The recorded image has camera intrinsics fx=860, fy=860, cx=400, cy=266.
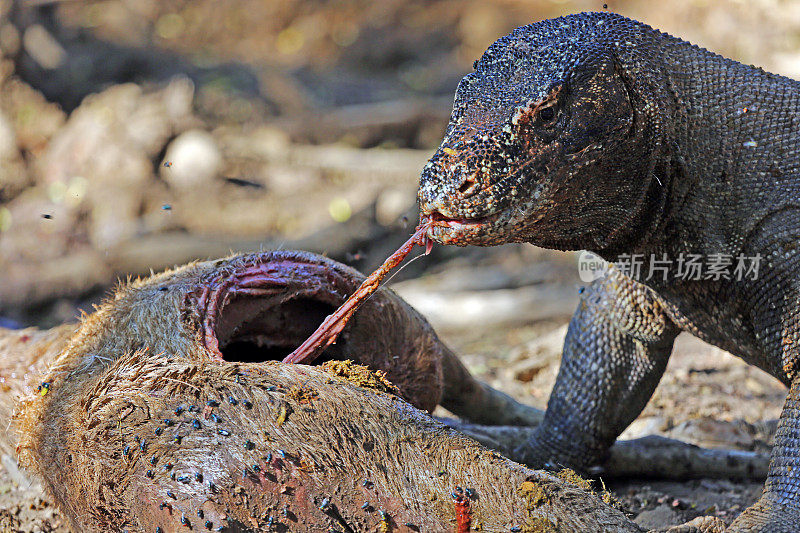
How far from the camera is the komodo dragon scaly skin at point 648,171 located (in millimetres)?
2949

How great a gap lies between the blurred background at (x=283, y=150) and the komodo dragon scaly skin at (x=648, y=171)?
1.61 m

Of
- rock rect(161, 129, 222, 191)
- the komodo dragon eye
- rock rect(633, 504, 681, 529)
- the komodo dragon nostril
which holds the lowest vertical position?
rock rect(161, 129, 222, 191)

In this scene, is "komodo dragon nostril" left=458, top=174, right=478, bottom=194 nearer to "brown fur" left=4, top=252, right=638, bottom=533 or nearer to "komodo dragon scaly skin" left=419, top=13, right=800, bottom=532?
"komodo dragon scaly skin" left=419, top=13, right=800, bottom=532

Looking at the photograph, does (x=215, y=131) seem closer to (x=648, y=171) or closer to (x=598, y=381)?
(x=598, y=381)

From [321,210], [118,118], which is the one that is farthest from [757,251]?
[118,118]

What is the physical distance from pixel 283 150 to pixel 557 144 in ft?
31.5

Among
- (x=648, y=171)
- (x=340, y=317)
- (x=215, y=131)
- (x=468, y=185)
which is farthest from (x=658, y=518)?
(x=215, y=131)

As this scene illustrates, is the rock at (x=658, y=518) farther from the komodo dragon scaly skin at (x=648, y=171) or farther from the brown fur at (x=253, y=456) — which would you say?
the brown fur at (x=253, y=456)

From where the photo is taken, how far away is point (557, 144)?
9.87 ft

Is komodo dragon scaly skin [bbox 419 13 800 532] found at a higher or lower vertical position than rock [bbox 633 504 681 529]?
higher

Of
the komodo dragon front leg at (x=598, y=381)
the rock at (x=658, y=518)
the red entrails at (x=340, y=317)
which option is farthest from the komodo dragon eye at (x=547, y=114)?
the rock at (x=658, y=518)

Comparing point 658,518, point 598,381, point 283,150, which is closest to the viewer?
point 658,518

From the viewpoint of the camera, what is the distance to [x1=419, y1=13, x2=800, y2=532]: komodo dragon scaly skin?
2.95m

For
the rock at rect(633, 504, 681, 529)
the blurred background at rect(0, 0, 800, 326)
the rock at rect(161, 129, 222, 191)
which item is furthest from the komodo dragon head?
the rock at rect(161, 129, 222, 191)
